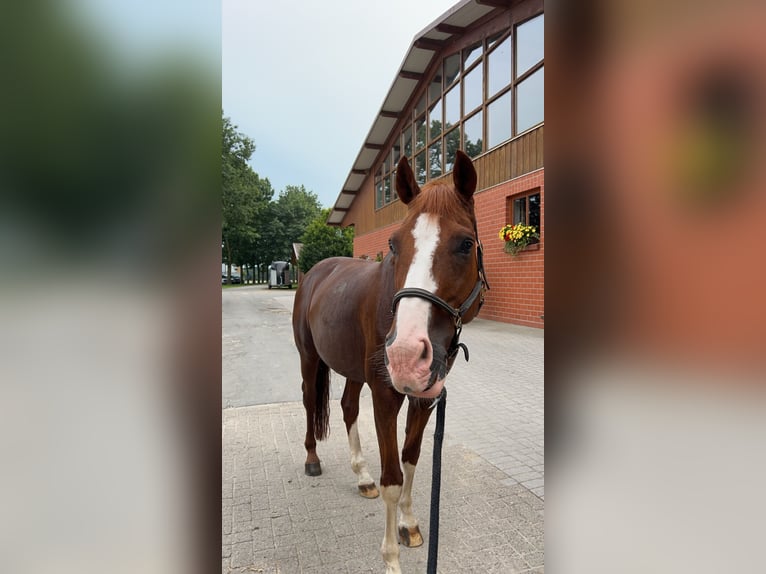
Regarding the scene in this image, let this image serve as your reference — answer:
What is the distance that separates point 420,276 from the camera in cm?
150

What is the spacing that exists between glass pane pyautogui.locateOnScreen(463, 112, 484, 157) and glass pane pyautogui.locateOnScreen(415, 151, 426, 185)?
8.54 ft

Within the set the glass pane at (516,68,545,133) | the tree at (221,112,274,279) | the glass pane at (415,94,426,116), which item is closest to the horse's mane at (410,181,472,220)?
the tree at (221,112,274,279)

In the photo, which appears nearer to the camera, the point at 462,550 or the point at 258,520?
the point at 462,550

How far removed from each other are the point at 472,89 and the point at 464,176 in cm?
1139

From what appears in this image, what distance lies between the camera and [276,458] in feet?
11.1

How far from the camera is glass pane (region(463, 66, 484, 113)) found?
37.0ft

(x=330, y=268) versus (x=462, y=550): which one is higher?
(x=330, y=268)
